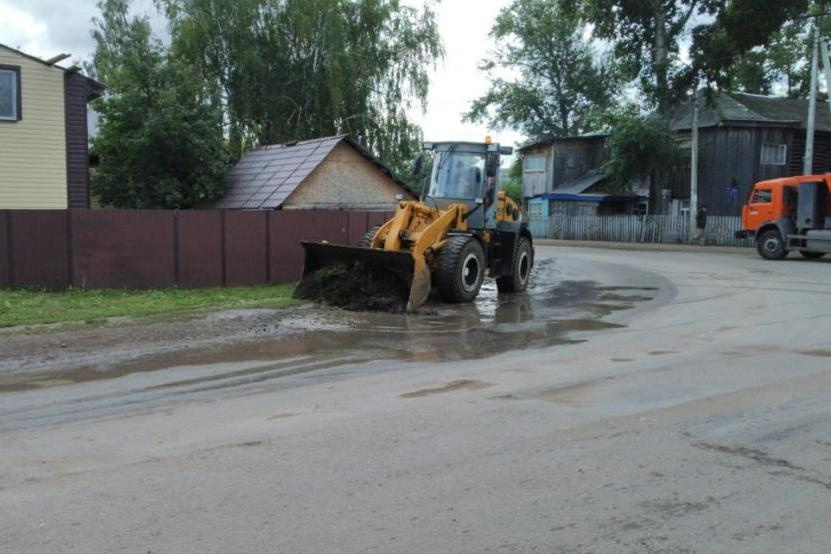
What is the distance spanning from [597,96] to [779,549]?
203ft

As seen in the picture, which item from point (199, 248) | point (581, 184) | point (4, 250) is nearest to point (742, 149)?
point (581, 184)

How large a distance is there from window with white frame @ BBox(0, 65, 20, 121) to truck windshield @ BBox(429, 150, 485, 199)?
11.7m

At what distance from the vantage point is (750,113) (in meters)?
41.2

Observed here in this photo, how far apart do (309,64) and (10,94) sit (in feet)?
57.4

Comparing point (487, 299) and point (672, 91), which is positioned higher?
point (672, 91)

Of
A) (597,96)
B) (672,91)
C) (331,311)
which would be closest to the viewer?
(331,311)

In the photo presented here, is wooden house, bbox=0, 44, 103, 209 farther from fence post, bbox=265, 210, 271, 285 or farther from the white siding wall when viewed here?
fence post, bbox=265, 210, 271, 285

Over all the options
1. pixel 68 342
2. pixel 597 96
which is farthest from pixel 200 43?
pixel 597 96

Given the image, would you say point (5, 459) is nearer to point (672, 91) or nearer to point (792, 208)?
point (792, 208)

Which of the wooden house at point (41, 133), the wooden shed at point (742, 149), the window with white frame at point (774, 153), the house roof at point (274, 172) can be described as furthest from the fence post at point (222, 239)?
the window with white frame at point (774, 153)

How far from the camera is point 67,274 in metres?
15.5

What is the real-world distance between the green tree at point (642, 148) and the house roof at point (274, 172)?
54.1 ft

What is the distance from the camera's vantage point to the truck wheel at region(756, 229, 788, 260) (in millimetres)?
26359

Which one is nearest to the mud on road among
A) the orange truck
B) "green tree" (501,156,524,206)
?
the orange truck
